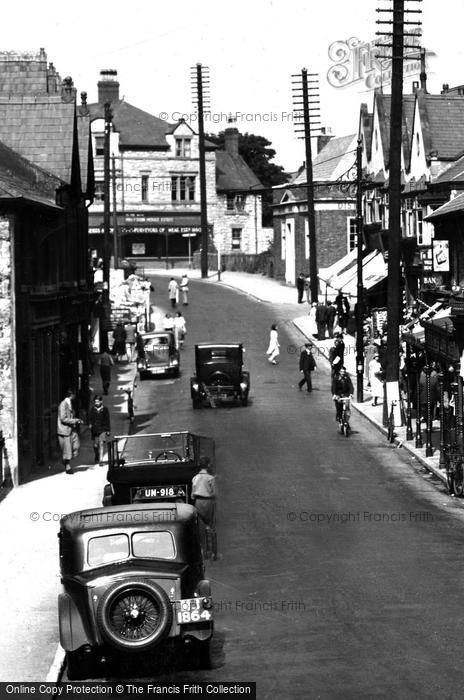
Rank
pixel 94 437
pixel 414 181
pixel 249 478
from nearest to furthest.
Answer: pixel 249 478, pixel 94 437, pixel 414 181

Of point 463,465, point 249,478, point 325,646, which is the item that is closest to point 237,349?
point 249,478

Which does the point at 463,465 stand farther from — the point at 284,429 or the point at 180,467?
the point at 284,429

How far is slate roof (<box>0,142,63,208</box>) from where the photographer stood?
28645 mm

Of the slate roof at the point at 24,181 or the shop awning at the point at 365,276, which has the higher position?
the slate roof at the point at 24,181

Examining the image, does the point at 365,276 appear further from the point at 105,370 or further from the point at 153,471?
the point at 153,471

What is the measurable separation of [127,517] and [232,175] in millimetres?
88053

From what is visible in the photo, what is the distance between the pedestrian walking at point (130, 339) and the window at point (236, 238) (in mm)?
44625

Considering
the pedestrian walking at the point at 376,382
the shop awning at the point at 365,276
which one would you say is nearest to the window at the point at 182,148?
the shop awning at the point at 365,276

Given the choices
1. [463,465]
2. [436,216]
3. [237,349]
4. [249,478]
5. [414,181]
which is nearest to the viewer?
[463,465]

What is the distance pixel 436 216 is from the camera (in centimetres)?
3516

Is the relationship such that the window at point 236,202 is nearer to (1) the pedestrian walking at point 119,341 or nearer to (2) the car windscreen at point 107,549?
(1) the pedestrian walking at point 119,341

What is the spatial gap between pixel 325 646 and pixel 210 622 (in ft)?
5.26

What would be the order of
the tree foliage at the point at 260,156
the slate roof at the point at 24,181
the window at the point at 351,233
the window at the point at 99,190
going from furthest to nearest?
the tree foliage at the point at 260,156, the window at the point at 99,190, the window at the point at 351,233, the slate roof at the point at 24,181

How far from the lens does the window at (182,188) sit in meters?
97.7
